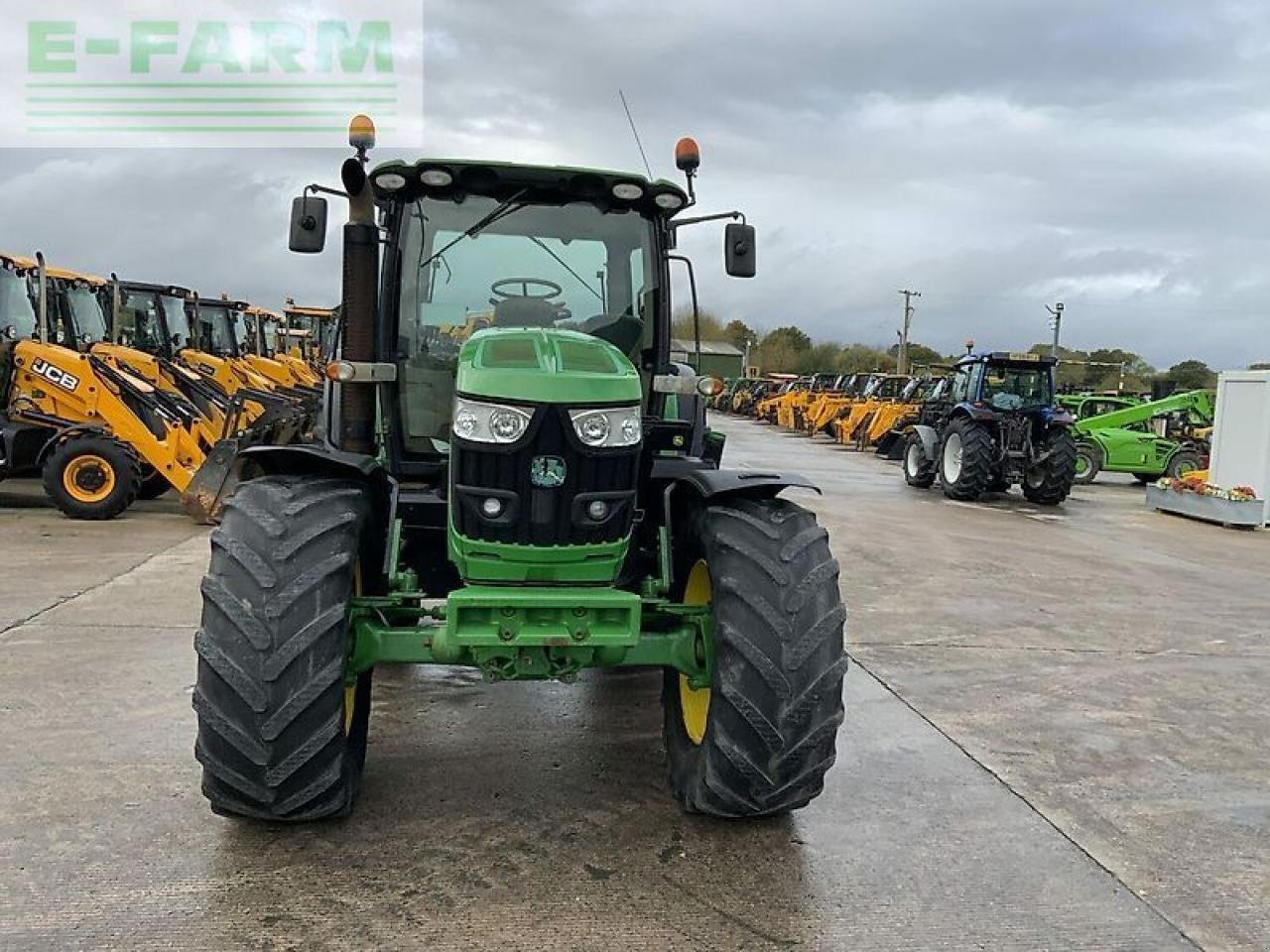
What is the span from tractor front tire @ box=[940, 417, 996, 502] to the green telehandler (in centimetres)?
368

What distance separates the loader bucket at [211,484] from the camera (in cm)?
996

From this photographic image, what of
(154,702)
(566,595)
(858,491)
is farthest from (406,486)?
(858,491)

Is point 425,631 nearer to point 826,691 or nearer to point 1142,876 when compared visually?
point 826,691

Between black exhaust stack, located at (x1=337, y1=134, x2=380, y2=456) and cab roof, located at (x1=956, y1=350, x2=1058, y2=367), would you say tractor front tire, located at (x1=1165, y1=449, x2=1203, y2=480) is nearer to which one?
cab roof, located at (x1=956, y1=350, x2=1058, y2=367)

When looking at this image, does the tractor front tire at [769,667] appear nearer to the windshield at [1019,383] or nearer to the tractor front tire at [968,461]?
the tractor front tire at [968,461]

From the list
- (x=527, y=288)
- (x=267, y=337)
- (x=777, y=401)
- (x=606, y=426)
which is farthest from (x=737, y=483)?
(x=777, y=401)

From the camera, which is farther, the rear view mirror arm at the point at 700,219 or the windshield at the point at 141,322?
the windshield at the point at 141,322

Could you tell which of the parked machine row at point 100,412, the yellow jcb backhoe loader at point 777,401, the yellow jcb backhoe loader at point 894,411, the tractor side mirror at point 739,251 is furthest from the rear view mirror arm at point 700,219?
the yellow jcb backhoe loader at point 777,401

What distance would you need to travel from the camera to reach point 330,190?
4.34 metres

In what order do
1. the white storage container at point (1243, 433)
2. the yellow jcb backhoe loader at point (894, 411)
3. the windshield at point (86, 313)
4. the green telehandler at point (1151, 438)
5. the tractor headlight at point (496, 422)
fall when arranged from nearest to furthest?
the tractor headlight at point (496, 422)
the windshield at point (86, 313)
the white storage container at point (1243, 433)
the green telehandler at point (1151, 438)
the yellow jcb backhoe loader at point (894, 411)

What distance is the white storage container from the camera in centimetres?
1381

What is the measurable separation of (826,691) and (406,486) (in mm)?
1821

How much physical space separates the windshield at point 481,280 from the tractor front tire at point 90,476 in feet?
22.3

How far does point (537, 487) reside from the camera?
338 cm
